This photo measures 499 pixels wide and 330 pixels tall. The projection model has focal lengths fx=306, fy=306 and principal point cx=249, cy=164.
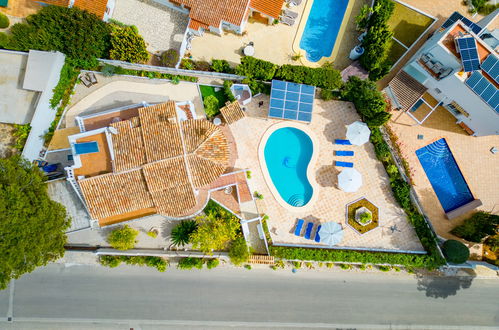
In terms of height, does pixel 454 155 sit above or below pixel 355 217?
above

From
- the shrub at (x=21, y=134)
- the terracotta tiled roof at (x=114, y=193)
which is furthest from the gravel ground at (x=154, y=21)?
the terracotta tiled roof at (x=114, y=193)

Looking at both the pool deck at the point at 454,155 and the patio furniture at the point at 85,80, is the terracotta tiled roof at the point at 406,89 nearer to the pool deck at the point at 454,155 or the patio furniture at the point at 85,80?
the pool deck at the point at 454,155

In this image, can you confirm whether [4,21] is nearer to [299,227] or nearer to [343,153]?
[299,227]

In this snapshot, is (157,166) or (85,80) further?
(85,80)

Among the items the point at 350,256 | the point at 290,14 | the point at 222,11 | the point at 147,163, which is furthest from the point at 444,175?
the point at 147,163

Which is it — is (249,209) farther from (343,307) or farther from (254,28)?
(254,28)

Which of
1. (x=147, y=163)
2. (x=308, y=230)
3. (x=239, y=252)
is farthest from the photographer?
(x=308, y=230)

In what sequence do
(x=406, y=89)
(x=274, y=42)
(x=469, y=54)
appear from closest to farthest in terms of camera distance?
(x=469, y=54) → (x=406, y=89) → (x=274, y=42)

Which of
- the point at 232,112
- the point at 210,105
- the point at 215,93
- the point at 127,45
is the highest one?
the point at 127,45
